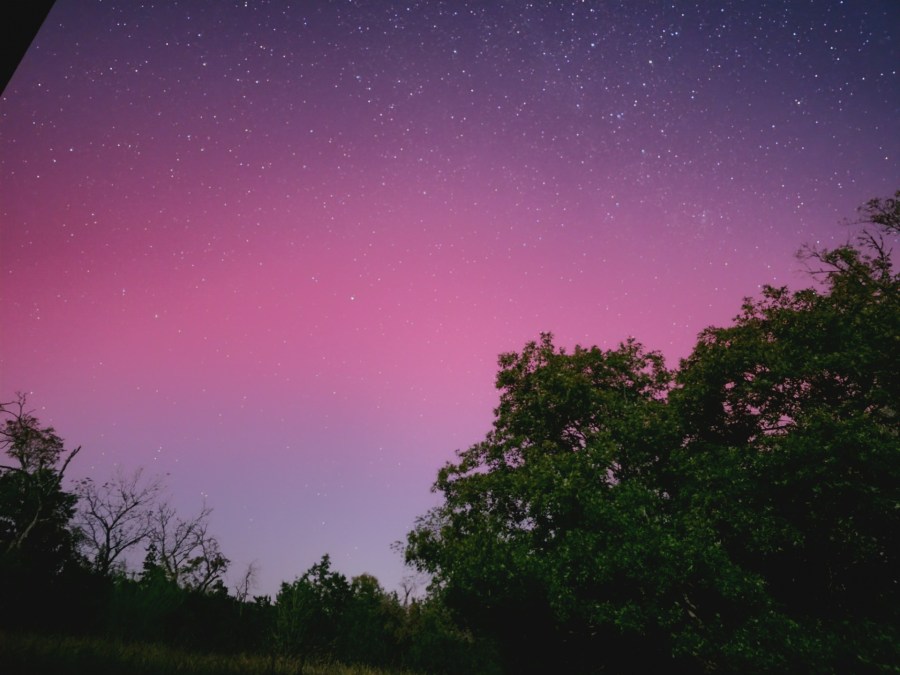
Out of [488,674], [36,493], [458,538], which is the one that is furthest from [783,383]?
[36,493]

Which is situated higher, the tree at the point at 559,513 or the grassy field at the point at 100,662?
the tree at the point at 559,513

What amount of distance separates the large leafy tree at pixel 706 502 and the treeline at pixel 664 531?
66 millimetres

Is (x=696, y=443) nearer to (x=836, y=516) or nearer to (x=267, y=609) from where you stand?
(x=836, y=516)

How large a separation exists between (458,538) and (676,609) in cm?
753

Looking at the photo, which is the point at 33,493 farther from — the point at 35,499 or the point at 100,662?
the point at 100,662

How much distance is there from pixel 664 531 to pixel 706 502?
1623 millimetres

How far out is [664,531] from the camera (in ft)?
43.6

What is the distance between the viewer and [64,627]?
16.0 metres

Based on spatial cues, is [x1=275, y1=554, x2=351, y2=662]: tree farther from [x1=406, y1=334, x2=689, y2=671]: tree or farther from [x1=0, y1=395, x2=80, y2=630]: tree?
[x1=0, y1=395, x2=80, y2=630]: tree

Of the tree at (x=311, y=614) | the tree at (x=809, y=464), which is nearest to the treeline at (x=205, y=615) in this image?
the tree at (x=311, y=614)

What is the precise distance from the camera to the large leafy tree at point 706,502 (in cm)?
1254

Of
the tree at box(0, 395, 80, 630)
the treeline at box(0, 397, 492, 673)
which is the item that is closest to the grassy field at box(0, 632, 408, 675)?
the treeline at box(0, 397, 492, 673)

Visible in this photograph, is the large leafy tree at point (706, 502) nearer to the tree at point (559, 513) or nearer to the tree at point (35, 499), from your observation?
the tree at point (559, 513)

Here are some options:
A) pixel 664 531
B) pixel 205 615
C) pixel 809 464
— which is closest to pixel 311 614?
pixel 205 615
